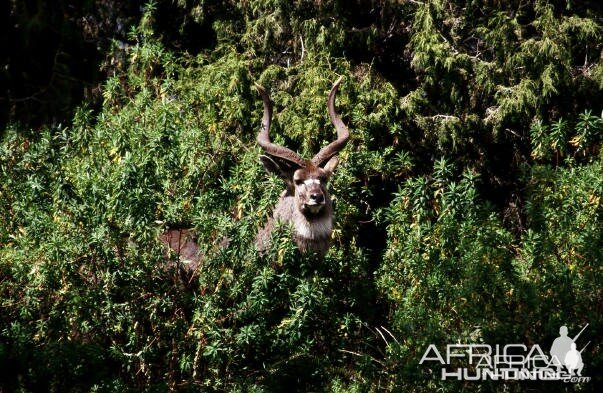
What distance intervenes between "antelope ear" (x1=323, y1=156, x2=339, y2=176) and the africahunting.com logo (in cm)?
342

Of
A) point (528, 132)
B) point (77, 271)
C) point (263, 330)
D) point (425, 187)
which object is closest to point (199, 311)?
point (263, 330)

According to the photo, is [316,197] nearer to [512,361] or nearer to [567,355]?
[512,361]

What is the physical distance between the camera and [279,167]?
9.98 meters

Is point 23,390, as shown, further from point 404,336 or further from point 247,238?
point 404,336

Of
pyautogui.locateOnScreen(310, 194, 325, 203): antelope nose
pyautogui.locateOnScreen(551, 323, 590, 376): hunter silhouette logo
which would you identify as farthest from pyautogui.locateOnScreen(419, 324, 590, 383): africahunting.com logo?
pyautogui.locateOnScreen(310, 194, 325, 203): antelope nose

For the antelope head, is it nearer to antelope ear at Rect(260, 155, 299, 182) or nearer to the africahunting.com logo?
antelope ear at Rect(260, 155, 299, 182)

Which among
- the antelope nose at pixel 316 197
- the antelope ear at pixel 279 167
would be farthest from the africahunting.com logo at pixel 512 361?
the antelope ear at pixel 279 167

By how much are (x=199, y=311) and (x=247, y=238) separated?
2.65 feet

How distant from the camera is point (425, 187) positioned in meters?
8.55

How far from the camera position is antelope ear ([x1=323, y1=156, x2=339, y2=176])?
10.1 meters

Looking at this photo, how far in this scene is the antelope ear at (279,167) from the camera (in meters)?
9.78

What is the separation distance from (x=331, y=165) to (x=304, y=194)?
64 cm

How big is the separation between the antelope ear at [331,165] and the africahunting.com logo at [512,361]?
135 inches

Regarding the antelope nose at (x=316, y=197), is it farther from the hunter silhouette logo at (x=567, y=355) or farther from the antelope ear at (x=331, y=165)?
the hunter silhouette logo at (x=567, y=355)
